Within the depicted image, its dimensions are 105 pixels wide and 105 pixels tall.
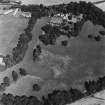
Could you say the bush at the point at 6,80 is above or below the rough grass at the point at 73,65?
below

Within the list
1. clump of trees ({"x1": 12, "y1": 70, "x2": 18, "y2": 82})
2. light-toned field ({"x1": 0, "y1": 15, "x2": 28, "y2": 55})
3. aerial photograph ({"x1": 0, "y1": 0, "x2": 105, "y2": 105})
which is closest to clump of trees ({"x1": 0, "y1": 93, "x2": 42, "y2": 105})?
aerial photograph ({"x1": 0, "y1": 0, "x2": 105, "y2": 105})

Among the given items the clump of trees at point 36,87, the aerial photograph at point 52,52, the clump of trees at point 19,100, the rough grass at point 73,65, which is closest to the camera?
the clump of trees at point 19,100

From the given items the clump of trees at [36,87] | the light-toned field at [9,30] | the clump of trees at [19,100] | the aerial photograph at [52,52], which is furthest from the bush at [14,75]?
the light-toned field at [9,30]

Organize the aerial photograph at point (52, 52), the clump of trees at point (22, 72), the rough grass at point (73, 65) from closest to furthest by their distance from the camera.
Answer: the aerial photograph at point (52, 52)
the rough grass at point (73, 65)
the clump of trees at point (22, 72)

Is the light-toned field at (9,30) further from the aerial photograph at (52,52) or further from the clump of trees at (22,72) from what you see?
the clump of trees at (22,72)

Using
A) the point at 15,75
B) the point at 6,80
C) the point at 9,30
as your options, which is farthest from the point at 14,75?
the point at 9,30

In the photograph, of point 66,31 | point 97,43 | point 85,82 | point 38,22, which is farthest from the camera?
point 38,22

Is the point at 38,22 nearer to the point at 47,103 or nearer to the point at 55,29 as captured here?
the point at 55,29

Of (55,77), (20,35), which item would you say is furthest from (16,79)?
(20,35)

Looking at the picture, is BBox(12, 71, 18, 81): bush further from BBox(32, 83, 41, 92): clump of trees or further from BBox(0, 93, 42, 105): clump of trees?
BBox(0, 93, 42, 105): clump of trees

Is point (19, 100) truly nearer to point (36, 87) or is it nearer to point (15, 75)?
point (36, 87)
